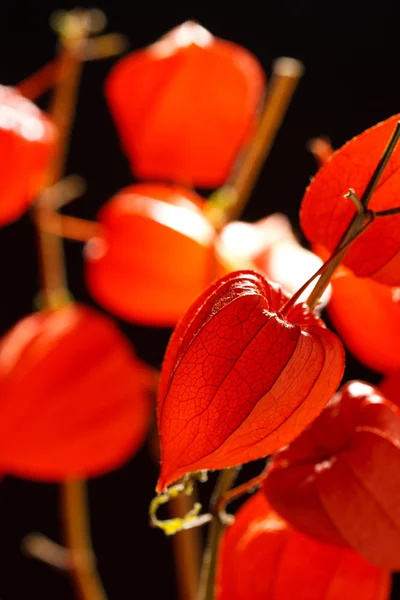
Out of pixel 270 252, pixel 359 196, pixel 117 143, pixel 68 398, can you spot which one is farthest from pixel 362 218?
pixel 117 143

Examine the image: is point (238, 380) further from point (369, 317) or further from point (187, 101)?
point (187, 101)

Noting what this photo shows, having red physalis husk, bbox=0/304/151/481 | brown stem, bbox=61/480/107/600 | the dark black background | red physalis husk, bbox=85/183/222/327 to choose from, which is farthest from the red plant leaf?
the dark black background

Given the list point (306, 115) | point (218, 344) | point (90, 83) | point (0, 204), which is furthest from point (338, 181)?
point (90, 83)

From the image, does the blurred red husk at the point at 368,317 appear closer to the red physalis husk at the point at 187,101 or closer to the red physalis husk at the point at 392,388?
the red physalis husk at the point at 392,388

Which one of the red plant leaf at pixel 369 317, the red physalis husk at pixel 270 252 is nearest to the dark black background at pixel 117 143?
the red physalis husk at pixel 270 252

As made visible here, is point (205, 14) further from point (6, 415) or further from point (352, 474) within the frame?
point (352, 474)
